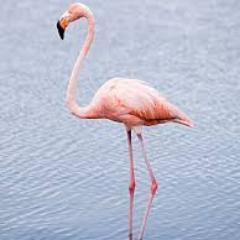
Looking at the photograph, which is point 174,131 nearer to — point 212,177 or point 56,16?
point 212,177

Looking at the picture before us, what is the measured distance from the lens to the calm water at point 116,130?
267 inches

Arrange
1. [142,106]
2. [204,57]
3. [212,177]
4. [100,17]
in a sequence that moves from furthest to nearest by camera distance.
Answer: [100,17] < [204,57] < [212,177] < [142,106]

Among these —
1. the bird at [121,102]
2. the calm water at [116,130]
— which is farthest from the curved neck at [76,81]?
the calm water at [116,130]

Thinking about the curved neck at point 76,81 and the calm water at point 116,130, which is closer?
the curved neck at point 76,81

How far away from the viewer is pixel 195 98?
9836mm

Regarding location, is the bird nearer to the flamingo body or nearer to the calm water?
the flamingo body

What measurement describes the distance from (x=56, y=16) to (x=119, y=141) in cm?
521

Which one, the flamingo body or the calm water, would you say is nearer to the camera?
the flamingo body

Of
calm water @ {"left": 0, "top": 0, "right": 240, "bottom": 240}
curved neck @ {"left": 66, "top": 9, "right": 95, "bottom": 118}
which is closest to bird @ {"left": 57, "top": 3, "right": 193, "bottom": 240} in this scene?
curved neck @ {"left": 66, "top": 9, "right": 95, "bottom": 118}

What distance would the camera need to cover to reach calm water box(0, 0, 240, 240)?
6.78m

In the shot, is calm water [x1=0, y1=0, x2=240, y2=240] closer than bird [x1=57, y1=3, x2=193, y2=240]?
No

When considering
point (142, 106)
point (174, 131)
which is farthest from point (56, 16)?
point (142, 106)

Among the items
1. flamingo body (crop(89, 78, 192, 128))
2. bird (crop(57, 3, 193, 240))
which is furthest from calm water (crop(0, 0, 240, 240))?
flamingo body (crop(89, 78, 192, 128))

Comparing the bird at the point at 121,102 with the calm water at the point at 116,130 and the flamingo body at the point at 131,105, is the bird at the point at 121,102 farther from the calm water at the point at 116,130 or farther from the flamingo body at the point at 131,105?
the calm water at the point at 116,130
